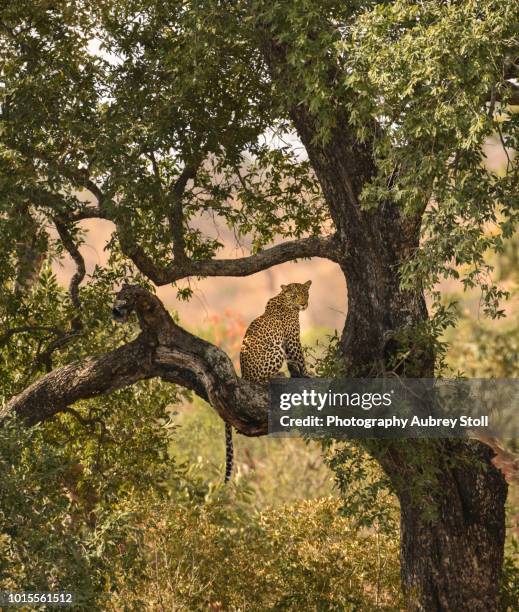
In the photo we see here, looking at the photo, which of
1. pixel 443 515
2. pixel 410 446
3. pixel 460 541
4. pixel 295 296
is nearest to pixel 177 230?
pixel 295 296

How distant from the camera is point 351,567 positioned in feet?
35.8

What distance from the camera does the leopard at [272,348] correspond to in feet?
33.2

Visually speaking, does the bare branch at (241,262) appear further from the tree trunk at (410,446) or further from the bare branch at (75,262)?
the bare branch at (75,262)

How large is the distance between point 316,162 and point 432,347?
2091mm

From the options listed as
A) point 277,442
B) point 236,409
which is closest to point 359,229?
point 236,409

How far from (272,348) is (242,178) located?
6.69 feet

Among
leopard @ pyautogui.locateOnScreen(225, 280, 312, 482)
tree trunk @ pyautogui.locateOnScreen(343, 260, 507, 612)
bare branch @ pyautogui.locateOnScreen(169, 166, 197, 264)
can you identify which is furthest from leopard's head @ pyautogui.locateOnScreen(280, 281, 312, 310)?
bare branch @ pyautogui.locateOnScreen(169, 166, 197, 264)

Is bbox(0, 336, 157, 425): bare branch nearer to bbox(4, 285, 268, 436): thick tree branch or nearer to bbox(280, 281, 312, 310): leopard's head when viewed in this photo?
bbox(4, 285, 268, 436): thick tree branch

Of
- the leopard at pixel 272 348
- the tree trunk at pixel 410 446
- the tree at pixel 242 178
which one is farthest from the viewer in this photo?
the leopard at pixel 272 348

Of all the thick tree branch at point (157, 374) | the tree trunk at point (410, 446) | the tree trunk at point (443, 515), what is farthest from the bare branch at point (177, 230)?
the tree trunk at point (443, 515)

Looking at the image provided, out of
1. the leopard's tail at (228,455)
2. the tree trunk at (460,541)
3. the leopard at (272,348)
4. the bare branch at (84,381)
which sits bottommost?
the tree trunk at (460,541)

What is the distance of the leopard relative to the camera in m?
10.1

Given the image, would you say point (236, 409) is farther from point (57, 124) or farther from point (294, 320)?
point (57, 124)

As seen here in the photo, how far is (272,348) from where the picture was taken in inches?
403
